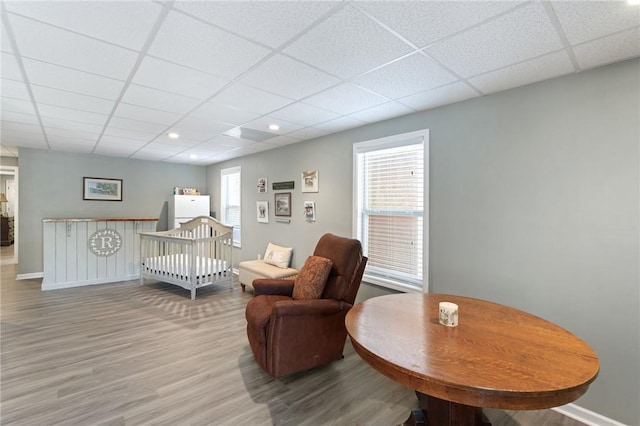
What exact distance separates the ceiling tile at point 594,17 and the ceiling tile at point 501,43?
7 centimetres

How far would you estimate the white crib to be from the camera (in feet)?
15.1

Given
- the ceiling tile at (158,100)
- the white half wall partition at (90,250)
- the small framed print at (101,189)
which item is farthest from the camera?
the small framed print at (101,189)

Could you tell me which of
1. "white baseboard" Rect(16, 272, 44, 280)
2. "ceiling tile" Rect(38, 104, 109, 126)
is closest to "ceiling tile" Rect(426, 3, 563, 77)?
"ceiling tile" Rect(38, 104, 109, 126)

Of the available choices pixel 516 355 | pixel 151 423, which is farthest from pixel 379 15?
pixel 151 423

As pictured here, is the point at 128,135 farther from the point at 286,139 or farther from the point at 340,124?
the point at 340,124

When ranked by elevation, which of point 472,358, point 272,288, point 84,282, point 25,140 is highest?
point 25,140

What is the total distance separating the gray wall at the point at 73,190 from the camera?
211 inches

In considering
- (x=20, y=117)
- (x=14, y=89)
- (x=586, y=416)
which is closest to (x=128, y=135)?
(x=20, y=117)

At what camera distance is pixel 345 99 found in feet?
9.02

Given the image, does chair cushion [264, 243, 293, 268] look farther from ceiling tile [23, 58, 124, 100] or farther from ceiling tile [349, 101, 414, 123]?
ceiling tile [23, 58, 124, 100]

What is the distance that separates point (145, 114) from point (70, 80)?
0.87m

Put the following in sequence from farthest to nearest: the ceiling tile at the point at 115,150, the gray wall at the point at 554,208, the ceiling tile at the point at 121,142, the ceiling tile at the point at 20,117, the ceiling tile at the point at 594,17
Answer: the ceiling tile at the point at 115,150, the ceiling tile at the point at 121,142, the ceiling tile at the point at 20,117, the gray wall at the point at 554,208, the ceiling tile at the point at 594,17

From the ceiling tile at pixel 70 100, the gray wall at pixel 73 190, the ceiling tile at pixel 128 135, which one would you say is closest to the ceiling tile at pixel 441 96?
the ceiling tile at pixel 70 100

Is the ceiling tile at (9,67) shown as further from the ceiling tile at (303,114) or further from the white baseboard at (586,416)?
the white baseboard at (586,416)
